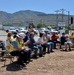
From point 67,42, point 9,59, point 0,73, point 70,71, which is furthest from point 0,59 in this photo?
point 67,42

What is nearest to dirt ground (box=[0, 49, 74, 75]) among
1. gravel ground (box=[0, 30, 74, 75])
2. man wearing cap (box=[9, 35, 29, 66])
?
gravel ground (box=[0, 30, 74, 75])

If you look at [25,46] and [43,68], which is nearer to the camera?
[43,68]

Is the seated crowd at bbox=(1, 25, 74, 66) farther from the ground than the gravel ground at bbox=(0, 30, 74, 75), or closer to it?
farther from the ground

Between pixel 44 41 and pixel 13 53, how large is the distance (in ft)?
16.2

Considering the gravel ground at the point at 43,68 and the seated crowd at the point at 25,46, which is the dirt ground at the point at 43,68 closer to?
the gravel ground at the point at 43,68

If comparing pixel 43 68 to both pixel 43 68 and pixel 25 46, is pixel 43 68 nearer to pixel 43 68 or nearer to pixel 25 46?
pixel 43 68

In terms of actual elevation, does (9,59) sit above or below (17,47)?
below

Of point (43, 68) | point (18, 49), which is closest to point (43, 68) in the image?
point (43, 68)

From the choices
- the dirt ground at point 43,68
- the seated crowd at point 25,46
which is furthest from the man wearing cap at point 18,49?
the dirt ground at point 43,68

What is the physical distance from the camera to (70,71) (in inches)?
392

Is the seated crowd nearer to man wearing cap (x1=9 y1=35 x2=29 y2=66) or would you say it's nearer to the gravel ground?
man wearing cap (x1=9 y1=35 x2=29 y2=66)

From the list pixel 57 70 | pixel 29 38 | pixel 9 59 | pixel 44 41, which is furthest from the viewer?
pixel 44 41

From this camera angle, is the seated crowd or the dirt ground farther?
the seated crowd

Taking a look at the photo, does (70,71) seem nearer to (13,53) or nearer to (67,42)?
(13,53)
